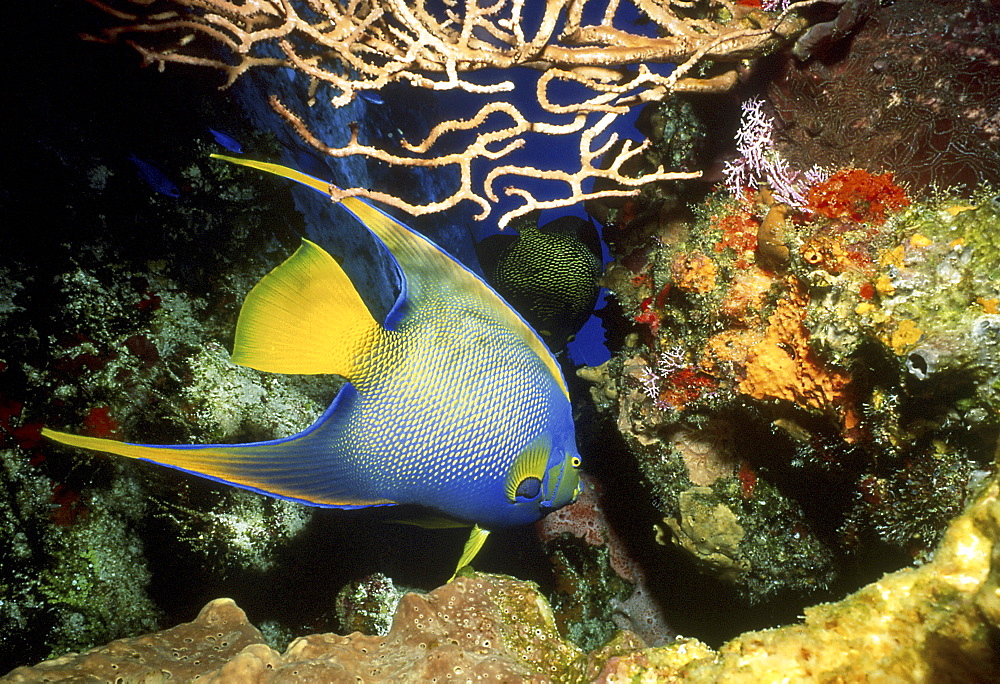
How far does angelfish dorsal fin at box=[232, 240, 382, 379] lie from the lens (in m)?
1.21

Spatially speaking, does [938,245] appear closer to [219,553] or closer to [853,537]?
[853,537]

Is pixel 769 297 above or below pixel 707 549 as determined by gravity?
above

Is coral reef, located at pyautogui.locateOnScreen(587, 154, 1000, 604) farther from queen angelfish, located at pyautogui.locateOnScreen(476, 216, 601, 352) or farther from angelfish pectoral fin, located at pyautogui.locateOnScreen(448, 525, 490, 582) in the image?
angelfish pectoral fin, located at pyautogui.locateOnScreen(448, 525, 490, 582)

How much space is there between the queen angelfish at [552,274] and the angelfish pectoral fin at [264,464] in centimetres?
257

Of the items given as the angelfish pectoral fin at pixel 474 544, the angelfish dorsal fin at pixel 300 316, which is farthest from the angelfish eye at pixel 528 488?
the angelfish dorsal fin at pixel 300 316

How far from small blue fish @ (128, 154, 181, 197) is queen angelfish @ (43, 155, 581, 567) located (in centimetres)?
177

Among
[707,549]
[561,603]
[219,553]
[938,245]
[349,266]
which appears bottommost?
[561,603]

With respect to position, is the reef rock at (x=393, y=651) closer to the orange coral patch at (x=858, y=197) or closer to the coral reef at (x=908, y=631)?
the coral reef at (x=908, y=631)

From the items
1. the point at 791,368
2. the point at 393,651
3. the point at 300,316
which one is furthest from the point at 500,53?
the point at 393,651

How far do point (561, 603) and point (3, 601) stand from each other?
335 cm

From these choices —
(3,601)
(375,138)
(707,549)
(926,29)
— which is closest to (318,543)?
(3,601)

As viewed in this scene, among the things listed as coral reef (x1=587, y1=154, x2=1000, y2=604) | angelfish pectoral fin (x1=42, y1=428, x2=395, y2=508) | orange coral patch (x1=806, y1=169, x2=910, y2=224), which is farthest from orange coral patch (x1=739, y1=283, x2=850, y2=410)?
angelfish pectoral fin (x1=42, y1=428, x2=395, y2=508)

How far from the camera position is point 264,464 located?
113 cm

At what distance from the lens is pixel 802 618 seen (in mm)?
1180
